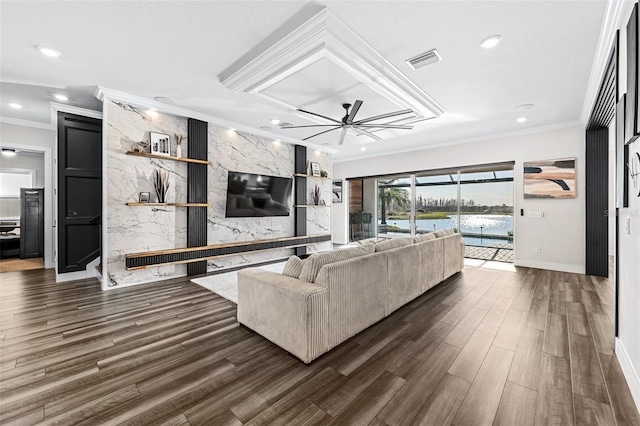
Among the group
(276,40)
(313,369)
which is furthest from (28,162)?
(313,369)

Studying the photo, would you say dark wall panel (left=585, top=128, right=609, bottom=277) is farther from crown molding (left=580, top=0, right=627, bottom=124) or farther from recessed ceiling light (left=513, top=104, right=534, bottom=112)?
recessed ceiling light (left=513, top=104, right=534, bottom=112)

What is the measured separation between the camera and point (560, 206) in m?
5.03

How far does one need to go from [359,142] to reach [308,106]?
2438 millimetres

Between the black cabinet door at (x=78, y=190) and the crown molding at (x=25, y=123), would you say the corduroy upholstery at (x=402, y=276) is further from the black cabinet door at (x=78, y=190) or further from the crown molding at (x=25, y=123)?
the crown molding at (x=25, y=123)

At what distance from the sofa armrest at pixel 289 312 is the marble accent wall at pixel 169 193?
2592 mm

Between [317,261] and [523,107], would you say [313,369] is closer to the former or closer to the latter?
[317,261]

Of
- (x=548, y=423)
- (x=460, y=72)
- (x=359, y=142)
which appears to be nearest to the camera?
(x=548, y=423)

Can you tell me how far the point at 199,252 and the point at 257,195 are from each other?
5.01 ft

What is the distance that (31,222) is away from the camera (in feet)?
19.7

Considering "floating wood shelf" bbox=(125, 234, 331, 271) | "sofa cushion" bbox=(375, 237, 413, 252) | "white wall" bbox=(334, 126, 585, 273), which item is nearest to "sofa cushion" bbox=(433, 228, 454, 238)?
"sofa cushion" bbox=(375, 237, 413, 252)

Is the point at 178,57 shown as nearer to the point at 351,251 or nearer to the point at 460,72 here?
the point at 351,251

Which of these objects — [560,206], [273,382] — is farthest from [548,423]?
[560,206]

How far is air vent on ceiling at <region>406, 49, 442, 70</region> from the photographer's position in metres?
2.74

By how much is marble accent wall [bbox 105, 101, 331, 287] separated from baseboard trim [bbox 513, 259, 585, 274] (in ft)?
16.0
